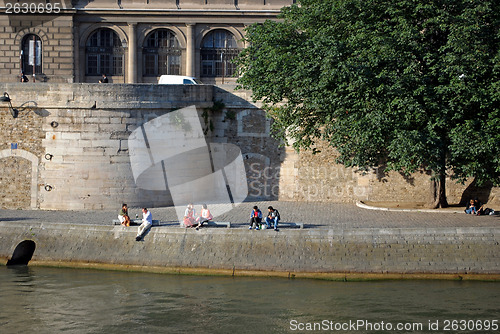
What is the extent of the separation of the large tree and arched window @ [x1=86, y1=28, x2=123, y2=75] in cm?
1677

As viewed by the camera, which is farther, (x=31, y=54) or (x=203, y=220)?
(x=31, y=54)

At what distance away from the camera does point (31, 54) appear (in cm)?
4109

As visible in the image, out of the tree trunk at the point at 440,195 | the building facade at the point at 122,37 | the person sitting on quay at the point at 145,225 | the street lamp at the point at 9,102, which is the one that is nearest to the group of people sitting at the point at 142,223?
the person sitting on quay at the point at 145,225

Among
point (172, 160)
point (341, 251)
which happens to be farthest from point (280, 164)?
point (341, 251)

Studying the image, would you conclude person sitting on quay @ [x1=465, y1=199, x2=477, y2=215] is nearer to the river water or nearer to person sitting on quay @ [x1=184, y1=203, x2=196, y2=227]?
the river water

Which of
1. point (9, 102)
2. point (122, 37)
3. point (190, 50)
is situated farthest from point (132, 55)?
point (9, 102)

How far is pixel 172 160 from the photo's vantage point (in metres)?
28.5

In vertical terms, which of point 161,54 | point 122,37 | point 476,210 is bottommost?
point 476,210

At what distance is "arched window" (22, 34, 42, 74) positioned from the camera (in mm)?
41062

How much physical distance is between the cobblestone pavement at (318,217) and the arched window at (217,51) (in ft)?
46.0

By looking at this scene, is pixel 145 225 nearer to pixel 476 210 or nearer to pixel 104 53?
pixel 476 210

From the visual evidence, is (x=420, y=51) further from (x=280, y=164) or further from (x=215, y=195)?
(x=215, y=195)

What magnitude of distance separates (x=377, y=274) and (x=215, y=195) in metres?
9.68

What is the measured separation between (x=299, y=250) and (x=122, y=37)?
72.1 ft
